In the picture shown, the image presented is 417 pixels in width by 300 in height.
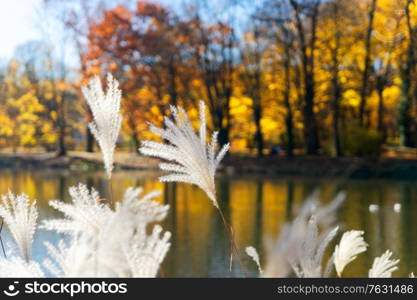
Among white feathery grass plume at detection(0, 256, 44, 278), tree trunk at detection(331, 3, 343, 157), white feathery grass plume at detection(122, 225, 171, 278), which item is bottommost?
white feathery grass plume at detection(0, 256, 44, 278)

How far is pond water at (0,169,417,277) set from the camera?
8.42m

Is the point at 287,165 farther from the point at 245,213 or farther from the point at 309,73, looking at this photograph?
the point at 245,213

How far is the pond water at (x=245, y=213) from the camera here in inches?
332

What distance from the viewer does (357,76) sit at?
24.5m

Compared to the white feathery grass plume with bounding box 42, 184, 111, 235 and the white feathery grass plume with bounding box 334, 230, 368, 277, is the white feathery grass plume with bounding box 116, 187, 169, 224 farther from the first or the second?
the white feathery grass plume with bounding box 334, 230, 368, 277

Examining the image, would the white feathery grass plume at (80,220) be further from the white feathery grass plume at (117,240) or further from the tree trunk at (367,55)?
the tree trunk at (367,55)

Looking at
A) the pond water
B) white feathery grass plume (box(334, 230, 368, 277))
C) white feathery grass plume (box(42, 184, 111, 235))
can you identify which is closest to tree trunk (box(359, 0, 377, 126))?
the pond water

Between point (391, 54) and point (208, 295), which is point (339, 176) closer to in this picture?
point (391, 54)

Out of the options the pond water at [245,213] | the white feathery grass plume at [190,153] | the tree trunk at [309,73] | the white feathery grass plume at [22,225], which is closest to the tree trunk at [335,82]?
the tree trunk at [309,73]

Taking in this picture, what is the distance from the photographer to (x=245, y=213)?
12.8m

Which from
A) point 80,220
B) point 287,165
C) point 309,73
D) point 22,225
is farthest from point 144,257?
point 309,73

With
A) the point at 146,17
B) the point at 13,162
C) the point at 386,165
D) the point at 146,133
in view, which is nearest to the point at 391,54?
the point at 386,165

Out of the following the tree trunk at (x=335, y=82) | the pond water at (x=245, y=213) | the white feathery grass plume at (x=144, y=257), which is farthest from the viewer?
the tree trunk at (x=335, y=82)

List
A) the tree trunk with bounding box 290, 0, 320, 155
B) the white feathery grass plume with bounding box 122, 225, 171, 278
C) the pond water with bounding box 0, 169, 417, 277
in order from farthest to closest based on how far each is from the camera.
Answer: the tree trunk with bounding box 290, 0, 320, 155 < the pond water with bounding box 0, 169, 417, 277 < the white feathery grass plume with bounding box 122, 225, 171, 278
